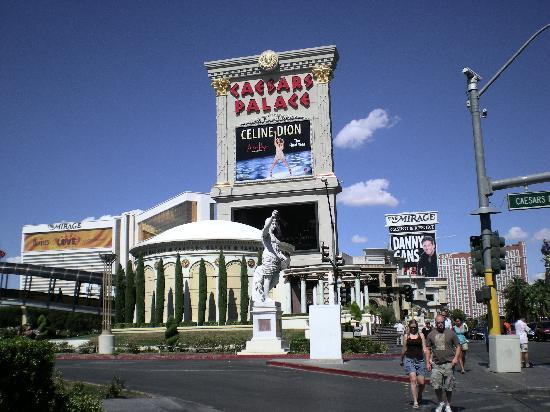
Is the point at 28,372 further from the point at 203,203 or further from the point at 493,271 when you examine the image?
the point at 203,203

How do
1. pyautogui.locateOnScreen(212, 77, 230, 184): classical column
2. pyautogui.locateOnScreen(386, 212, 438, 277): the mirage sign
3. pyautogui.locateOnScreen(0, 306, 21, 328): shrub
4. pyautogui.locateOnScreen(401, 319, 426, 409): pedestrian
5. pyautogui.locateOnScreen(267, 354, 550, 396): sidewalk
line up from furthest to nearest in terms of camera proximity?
pyautogui.locateOnScreen(386, 212, 438, 277): the mirage sign < pyautogui.locateOnScreen(212, 77, 230, 184): classical column < pyautogui.locateOnScreen(0, 306, 21, 328): shrub < pyautogui.locateOnScreen(267, 354, 550, 396): sidewalk < pyautogui.locateOnScreen(401, 319, 426, 409): pedestrian

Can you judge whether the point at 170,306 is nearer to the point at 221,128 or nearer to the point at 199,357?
the point at 199,357

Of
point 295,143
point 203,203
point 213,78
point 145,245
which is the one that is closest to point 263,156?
point 295,143

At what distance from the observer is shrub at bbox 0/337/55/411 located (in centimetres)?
858

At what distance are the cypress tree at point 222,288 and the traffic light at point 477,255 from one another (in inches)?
1291

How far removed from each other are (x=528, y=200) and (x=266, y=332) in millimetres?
14727

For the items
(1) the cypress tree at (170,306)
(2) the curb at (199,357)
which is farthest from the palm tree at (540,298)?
(2) the curb at (199,357)

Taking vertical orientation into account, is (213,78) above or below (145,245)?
above

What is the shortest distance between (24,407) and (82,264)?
14975cm

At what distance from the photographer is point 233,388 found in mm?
15750

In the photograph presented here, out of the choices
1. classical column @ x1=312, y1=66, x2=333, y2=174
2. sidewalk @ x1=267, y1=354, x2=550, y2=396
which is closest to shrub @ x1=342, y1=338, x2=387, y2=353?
sidewalk @ x1=267, y1=354, x2=550, y2=396

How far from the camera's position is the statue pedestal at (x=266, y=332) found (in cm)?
2984

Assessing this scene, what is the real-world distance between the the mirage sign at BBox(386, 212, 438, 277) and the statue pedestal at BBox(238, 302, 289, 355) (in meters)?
124

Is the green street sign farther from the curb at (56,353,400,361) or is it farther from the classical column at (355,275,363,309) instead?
the classical column at (355,275,363,309)
